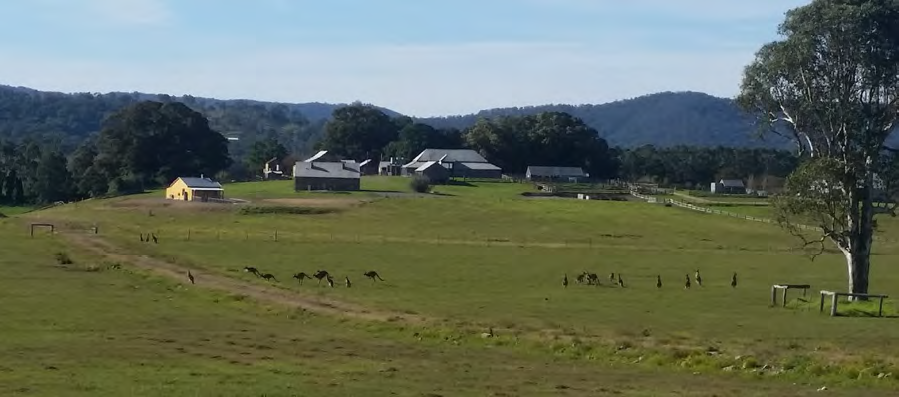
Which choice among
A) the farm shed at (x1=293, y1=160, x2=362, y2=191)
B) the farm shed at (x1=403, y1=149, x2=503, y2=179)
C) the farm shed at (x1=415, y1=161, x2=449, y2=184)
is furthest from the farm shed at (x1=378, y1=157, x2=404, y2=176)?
the farm shed at (x1=293, y1=160, x2=362, y2=191)

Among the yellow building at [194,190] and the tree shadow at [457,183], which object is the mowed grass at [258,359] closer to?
the yellow building at [194,190]

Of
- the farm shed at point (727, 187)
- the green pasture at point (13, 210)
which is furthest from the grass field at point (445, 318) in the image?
the farm shed at point (727, 187)

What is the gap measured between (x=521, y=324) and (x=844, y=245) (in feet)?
64.8

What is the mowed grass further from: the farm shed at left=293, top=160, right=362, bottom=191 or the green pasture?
the farm shed at left=293, top=160, right=362, bottom=191

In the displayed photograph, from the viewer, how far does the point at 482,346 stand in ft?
119

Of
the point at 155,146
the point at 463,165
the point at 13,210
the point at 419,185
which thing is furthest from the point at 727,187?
the point at 13,210

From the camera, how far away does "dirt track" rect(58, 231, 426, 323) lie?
44.3 meters

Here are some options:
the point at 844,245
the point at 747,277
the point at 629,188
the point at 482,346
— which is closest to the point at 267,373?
the point at 482,346

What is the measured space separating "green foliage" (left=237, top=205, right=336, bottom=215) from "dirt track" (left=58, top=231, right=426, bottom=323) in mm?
37637

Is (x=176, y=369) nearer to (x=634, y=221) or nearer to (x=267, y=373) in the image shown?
(x=267, y=373)

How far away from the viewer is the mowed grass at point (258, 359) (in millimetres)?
26625

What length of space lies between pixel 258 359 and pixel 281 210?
82952 millimetres

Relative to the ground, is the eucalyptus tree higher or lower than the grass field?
higher

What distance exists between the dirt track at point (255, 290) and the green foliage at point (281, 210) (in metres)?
37.6
